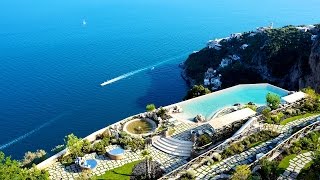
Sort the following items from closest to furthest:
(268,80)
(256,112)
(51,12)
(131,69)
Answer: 1. (256,112)
2. (268,80)
3. (131,69)
4. (51,12)

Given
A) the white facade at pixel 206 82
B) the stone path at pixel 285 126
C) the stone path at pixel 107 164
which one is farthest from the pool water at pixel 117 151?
the white facade at pixel 206 82

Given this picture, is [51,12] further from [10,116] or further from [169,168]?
[169,168]

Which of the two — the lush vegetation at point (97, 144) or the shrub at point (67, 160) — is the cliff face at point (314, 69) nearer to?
the lush vegetation at point (97, 144)

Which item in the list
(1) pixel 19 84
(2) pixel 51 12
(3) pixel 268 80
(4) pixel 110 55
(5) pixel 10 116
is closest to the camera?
(5) pixel 10 116

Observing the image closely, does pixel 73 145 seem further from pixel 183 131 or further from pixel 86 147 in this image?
pixel 183 131

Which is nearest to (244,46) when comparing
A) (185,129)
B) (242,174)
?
(185,129)

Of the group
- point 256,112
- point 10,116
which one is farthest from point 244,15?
point 256,112
